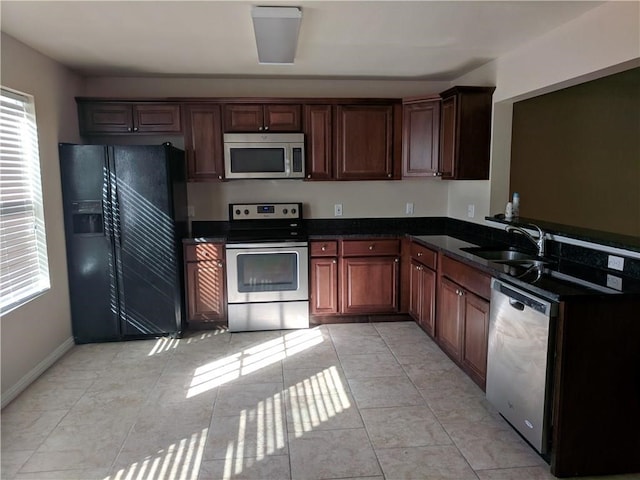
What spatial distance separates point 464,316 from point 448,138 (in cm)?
170

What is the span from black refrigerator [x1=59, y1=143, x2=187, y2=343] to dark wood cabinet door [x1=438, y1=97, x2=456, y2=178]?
2.42 m

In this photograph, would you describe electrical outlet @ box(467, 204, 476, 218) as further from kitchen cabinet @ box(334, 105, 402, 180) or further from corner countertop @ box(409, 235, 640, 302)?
corner countertop @ box(409, 235, 640, 302)

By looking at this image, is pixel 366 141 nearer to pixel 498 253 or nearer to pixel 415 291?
pixel 415 291

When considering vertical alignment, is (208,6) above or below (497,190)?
above

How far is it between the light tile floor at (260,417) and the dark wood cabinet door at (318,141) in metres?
1.67

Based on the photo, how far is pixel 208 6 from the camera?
257 cm

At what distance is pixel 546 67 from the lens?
313 centimetres

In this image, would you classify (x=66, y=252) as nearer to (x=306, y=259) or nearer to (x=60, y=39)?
(x=60, y=39)

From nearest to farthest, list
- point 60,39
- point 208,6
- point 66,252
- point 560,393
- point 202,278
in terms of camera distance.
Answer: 1. point 560,393
2. point 208,6
3. point 60,39
4. point 66,252
5. point 202,278

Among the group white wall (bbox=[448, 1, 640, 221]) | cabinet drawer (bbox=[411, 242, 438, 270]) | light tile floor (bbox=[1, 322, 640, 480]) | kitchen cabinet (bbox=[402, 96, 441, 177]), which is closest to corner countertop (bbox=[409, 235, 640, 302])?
cabinet drawer (bbox=[411, 242, 438, 270])

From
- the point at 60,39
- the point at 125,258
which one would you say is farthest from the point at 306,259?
the point at 60,39

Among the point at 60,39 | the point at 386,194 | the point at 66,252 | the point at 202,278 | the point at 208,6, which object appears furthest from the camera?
the point at 386,194

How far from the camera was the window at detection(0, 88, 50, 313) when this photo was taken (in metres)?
2.96

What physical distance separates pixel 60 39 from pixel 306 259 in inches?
99.8
